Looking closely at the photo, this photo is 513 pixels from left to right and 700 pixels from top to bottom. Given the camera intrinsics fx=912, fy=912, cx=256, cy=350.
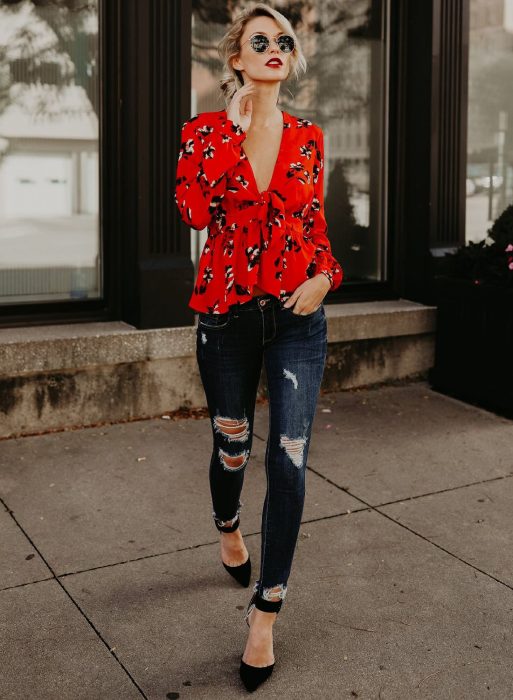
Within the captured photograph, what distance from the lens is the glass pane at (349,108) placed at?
6715 mm

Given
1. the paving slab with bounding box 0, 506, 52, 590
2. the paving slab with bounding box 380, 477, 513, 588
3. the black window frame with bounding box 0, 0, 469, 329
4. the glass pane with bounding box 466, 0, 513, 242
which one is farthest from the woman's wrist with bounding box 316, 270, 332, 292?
the glass pane with bounding box 466, 0, 513, 242

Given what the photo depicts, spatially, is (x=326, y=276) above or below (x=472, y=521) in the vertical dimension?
above

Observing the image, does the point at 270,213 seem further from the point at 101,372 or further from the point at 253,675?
the point at 101,372

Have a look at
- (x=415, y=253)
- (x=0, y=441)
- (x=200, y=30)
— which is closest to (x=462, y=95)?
(x=415, y=253)

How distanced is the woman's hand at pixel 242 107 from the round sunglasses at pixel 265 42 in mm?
112

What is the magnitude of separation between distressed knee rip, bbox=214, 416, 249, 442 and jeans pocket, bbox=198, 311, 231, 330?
0.34 m

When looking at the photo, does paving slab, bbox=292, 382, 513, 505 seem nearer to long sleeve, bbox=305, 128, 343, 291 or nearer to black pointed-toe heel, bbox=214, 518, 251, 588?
black pointed-toe heel, bbox=214, 518, 251, 588

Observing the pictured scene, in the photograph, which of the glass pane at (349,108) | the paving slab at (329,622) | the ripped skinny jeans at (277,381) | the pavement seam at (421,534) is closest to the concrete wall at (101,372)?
the glass pane at (349,108)

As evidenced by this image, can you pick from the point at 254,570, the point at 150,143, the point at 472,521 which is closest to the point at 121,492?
the point at 254,570

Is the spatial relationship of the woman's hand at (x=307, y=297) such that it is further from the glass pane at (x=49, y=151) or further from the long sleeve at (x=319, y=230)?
the glass pane at (x=49, y=151)

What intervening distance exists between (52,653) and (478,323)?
400cm

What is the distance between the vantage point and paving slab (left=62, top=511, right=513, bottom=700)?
293 cm

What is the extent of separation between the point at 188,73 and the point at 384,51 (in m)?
1.92

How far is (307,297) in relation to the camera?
2918 millimetres
